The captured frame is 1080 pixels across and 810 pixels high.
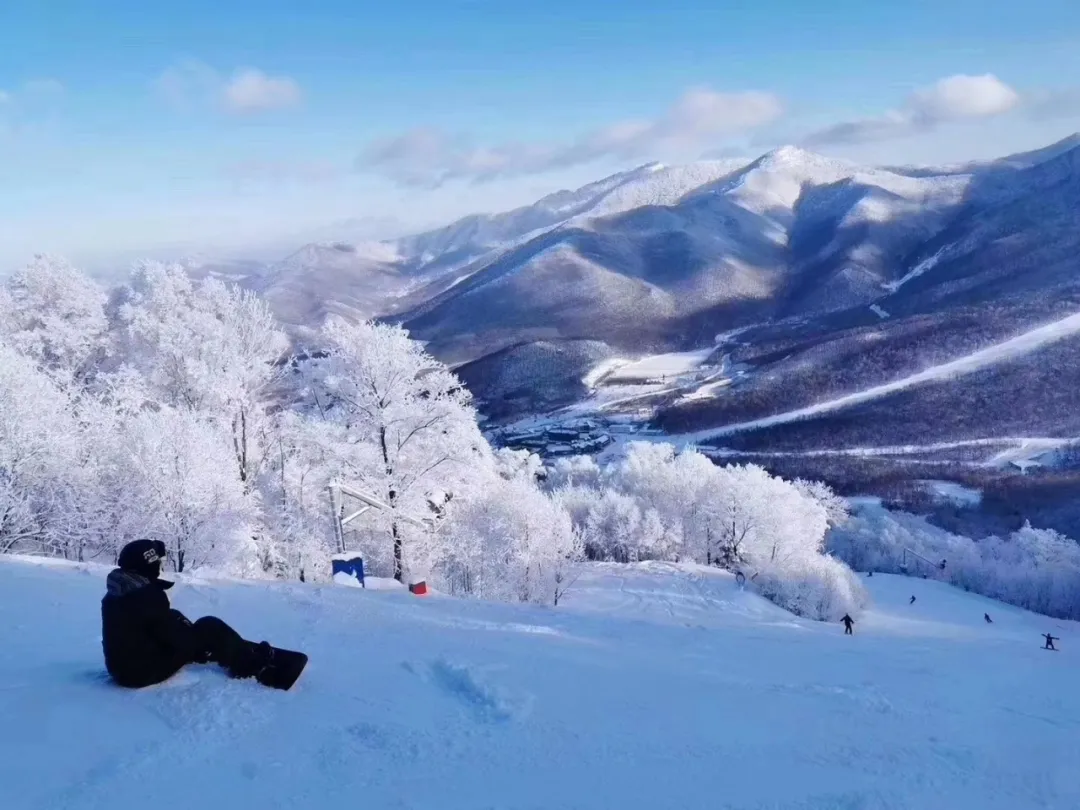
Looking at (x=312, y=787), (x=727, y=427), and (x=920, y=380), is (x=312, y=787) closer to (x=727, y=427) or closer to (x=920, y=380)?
(x=727, y=427)

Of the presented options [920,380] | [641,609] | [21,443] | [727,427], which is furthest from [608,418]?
[21,443]

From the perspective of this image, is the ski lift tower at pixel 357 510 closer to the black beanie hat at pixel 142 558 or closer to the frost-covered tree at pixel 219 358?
the frost-covered tree at pixel 219 358

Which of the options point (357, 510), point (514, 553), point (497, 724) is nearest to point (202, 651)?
point (497, 724)

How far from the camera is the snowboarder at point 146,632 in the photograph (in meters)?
7.00

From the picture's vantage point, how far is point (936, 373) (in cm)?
16438

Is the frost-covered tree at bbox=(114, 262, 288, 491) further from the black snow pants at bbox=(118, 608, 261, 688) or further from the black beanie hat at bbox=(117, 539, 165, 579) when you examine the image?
the black beanie hat at bbox=(117, 539, 165, 579)

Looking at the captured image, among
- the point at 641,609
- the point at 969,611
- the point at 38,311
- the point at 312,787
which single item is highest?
the point at 38,311

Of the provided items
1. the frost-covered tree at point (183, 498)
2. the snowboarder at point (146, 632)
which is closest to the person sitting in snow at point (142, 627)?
the snowboarder at point (146, 632)

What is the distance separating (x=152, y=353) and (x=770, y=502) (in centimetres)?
4222

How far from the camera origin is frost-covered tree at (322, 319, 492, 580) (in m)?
22.1

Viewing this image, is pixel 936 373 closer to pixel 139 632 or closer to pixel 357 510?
pixel 357 510

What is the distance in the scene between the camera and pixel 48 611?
10.1 m

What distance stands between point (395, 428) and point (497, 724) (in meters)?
15.6

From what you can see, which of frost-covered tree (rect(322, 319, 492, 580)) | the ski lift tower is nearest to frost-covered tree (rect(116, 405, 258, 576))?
the ski lift tower
